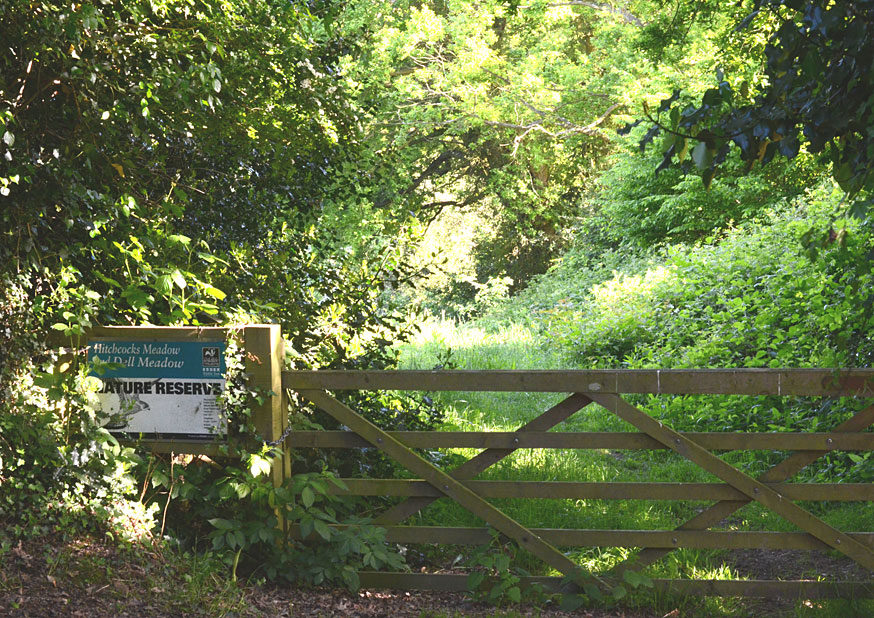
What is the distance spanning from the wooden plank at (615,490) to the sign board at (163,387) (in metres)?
0.96

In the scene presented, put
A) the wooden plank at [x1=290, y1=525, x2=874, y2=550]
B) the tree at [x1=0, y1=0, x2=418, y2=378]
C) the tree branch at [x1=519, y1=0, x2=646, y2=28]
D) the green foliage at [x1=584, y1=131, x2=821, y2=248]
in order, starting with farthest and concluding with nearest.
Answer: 1. the tree branch at [x1=519, y1=0, x2=646, y2=28]
2. the green foliage at [x1=584, y1=131, x2=821, y2=248]
3. the tree at [x1=0, y1=0, x2=418, y2=378]
4. the wooden plank at [x1=290, y1=525, x2=874, y2=550]

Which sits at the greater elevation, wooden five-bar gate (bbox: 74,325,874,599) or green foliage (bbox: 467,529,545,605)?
wooden five-bar gate (bbox: 74,325,874,599)

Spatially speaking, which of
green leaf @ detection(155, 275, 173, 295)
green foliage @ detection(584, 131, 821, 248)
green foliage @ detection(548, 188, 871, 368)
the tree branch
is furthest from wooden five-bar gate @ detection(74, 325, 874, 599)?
the tree branch

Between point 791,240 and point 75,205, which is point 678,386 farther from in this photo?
point 791,240

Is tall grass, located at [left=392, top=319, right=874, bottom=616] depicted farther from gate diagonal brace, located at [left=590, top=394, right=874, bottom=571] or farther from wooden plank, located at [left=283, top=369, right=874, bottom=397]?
wooden plank, located at [left=283, top=369, right=874, bottom=397]

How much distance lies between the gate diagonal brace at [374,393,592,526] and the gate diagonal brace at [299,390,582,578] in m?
0.10

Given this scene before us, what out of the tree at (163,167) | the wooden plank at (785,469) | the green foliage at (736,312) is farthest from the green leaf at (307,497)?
the green foliage at (736,312)

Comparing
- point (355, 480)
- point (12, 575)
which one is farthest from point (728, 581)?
point (12, 575)

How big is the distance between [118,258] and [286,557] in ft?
6.69

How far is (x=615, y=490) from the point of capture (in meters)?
4.65

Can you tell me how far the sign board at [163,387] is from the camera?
4.80 meters

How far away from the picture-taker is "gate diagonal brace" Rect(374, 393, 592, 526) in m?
4.64

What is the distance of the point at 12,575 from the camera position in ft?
13.7

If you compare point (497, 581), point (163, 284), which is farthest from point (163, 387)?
point (497, 581)
